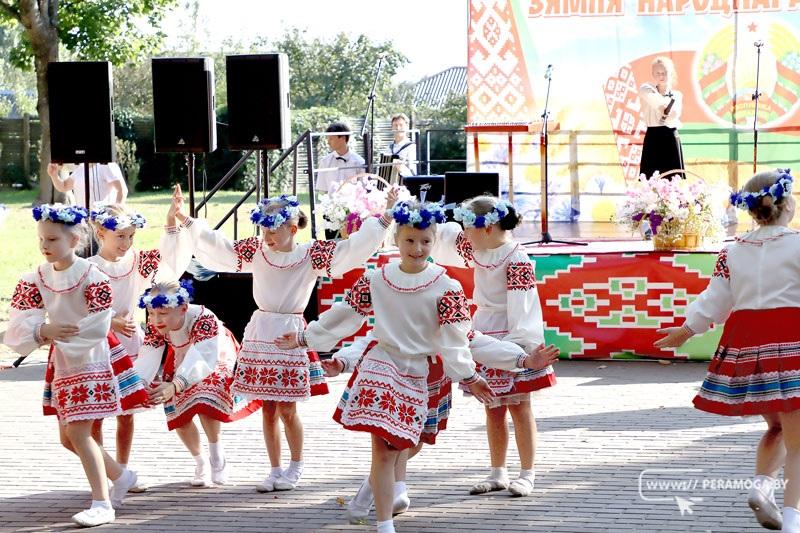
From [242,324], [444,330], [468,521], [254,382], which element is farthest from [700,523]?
[242,324]

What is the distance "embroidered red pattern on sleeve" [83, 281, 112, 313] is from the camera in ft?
16.4

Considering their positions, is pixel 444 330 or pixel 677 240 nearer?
pixel 444 330

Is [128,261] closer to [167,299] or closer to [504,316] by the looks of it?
[167,299]

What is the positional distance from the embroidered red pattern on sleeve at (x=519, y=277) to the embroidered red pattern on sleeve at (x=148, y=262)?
176 cm

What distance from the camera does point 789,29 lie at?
1314cm

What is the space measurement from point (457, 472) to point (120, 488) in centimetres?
155

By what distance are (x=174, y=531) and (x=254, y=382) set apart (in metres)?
0.86

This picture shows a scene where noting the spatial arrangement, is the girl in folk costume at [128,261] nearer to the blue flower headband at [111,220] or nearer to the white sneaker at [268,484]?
the blue flower headband at [111,220]

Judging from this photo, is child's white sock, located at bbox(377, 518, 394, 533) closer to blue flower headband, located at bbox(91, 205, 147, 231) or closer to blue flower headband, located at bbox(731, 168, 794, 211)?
blue flower headband, located at bbox(731, 168, 794, 211)

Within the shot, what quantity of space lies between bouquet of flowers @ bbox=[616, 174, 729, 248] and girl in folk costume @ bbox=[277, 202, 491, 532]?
13.5 ft

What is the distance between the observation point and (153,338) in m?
5.53

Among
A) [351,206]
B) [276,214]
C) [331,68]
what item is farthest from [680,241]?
[331,68]

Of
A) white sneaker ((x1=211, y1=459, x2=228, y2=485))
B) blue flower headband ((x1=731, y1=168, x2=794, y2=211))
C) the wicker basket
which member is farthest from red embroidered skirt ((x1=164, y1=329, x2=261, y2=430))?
the wicker basket

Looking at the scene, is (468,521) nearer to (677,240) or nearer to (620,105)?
(677,240)
